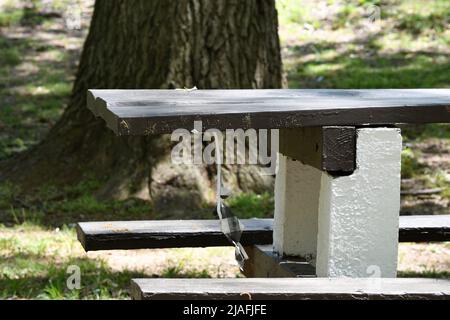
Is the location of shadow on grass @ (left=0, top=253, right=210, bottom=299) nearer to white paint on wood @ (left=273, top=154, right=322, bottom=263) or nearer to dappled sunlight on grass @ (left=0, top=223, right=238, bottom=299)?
dappled sunlight on grass @ (left=0, top=223, right=238, bottom=299)

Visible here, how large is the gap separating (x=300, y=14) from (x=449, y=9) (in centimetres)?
157

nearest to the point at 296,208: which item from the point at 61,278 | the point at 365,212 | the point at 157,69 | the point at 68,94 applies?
the point at 365,212

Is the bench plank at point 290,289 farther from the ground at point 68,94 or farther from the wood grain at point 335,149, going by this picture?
the ground at point 68,94

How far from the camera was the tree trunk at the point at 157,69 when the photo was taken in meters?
6.27

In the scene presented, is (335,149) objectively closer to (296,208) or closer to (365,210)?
(365,210)

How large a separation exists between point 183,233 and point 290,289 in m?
1.06

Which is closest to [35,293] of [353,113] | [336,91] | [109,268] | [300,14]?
[109,268]

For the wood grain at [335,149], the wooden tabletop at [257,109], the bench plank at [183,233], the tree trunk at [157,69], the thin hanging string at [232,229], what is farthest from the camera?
the tree trunk at [157,69]

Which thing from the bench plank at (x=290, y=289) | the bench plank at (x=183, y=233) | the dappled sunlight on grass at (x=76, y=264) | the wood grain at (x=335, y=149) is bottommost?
the dappled sunlight on grass at (x=76, y=264)

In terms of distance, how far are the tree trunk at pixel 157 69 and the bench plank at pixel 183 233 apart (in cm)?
205

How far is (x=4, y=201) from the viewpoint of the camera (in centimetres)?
644

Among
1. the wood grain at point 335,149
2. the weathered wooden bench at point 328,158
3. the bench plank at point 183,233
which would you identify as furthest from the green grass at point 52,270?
the wood grain at point 335,149

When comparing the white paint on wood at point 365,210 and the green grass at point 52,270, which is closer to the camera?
the white paint on wood at point 365,210

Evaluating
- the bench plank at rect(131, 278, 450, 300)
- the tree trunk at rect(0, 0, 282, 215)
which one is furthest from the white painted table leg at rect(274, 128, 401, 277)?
the tree trunk at rect(0, 0, 282, 215)
